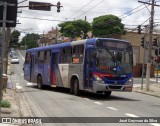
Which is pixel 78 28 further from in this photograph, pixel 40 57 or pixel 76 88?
pixel 76 88

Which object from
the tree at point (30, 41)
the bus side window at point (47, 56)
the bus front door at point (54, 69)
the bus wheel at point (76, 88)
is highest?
the tree at point (30, 41)

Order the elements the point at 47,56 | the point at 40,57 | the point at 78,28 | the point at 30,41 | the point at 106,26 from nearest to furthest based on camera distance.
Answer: the point at 47,56 < the point at 40,57 < the point at 106,26 < the point at 78,28 < the point at 30,41

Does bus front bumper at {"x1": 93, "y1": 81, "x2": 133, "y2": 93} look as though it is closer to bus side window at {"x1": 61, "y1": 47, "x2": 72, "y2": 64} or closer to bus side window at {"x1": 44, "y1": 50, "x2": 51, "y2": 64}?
bus side window at {"x1": 61, "y1": 47, "x2": 72, "y2": 64}

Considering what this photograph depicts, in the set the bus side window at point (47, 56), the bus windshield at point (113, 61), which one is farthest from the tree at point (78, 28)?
the bus windshield at point (113, 61)

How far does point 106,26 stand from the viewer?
75312 millimetres

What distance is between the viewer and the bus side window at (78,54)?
68.2ft

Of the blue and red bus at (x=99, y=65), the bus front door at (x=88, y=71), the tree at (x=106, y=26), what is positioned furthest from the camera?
the tree at (x=106, y=26)

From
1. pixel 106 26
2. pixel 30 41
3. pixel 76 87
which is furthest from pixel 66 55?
pixel 30 41

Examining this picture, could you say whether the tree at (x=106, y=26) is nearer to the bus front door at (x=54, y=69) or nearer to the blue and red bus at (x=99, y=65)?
the bus front door at (x=54, y=69)

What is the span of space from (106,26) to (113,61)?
2214 inches

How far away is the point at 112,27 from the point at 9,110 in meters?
62.4

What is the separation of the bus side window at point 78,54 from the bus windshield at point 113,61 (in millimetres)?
1500

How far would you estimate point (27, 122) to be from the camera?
11.5 metres

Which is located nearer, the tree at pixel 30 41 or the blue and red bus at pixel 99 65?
the blue and red bus at pixel 99 65
